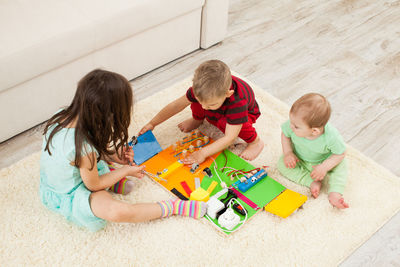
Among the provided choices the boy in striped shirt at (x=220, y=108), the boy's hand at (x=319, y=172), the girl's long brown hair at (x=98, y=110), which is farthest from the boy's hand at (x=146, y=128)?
the boy's hand at (x=319, y=172)

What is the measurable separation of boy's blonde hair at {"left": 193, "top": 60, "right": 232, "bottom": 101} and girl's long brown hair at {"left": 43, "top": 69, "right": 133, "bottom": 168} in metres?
0.27

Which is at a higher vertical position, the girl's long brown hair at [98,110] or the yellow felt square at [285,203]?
the girl's long brown hair at [98,110]

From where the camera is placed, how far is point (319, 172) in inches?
55.1

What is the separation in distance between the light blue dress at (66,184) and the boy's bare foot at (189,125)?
45 cm

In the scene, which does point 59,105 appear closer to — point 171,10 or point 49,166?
point 49,166

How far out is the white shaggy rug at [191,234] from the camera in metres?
1.29

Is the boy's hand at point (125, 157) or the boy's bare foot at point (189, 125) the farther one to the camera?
the boy's bare foot at point (189, 125)

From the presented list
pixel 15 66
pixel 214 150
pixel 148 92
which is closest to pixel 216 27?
pixel 148 92

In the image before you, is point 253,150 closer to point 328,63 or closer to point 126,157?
point 126,157

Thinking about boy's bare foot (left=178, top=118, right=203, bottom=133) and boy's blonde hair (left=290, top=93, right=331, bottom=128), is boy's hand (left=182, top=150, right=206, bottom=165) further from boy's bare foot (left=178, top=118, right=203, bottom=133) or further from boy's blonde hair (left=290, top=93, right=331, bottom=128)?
boy's blonde hair (left=290, top=93, right=331, bottom=128)

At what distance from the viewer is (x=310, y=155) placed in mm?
1447

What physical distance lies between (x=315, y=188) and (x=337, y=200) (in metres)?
0.09

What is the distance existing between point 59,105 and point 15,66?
312 millimetres

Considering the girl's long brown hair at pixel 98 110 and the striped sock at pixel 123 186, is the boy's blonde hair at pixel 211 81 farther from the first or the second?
the striped sock at pixel 123 186
